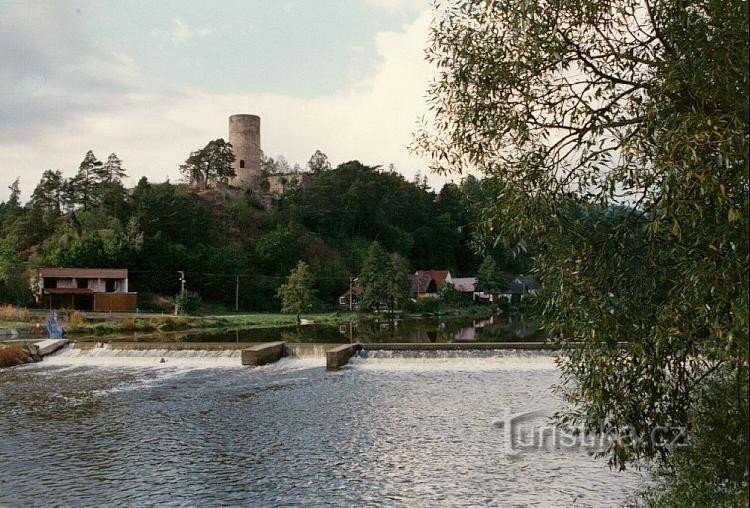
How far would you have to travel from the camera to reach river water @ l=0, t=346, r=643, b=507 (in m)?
9.74

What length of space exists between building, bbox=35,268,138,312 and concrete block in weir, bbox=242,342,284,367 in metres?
34.4

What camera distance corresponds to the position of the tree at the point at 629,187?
4.89 meters

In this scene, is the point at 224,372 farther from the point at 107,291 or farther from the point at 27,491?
the point at 107,291

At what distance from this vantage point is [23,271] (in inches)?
2124

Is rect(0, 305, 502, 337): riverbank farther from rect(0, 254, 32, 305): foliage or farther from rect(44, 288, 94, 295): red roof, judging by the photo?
rect(44, 288, 94, 295): red roof

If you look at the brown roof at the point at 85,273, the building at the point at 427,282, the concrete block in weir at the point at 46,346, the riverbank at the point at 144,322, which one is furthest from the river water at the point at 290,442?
the building at the point at 427,282

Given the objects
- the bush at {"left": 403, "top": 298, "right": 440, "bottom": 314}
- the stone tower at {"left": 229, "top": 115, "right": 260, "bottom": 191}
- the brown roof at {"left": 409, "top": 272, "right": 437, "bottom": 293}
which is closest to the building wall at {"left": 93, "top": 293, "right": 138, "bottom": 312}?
the bush at {"left": 403, "top": 298, "right": 440, "bottom": 314}

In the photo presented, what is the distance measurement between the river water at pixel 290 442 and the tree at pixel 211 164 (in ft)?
256

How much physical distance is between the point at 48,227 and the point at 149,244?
44.5 ft

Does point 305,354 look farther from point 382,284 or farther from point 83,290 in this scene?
point 83,290

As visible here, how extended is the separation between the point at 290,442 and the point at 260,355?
11620mm

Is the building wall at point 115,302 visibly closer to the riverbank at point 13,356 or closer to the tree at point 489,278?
the riverbank at point 13,356

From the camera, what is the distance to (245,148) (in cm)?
10050

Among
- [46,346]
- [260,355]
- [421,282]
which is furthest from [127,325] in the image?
[421,282]
